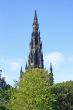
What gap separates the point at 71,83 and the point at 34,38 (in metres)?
59.3

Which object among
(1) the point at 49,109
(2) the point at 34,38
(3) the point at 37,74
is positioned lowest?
(1) the point at 49,109

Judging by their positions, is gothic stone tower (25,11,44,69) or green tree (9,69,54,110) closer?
green tree (9,69,54,110)

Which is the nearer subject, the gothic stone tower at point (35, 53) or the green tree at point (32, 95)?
the green tree at point (32, 95)

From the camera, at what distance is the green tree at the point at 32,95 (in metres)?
113

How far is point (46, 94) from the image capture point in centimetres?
11669

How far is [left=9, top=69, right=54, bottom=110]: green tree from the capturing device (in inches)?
4466

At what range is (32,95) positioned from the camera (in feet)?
378

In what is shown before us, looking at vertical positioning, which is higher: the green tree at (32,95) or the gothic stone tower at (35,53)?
the gothic stone tower at (35,53)

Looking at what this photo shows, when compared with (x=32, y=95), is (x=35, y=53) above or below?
above

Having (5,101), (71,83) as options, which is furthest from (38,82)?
(71,83)

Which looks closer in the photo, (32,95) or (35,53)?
(32,95)

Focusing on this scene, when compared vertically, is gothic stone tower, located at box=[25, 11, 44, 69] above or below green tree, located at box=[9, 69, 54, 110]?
above

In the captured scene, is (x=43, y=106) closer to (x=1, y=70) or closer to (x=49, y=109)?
(x=49, y=109)

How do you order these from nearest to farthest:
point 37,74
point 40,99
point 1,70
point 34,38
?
point 40,99 → point 37,74 → point 1,70 → point 34,38
